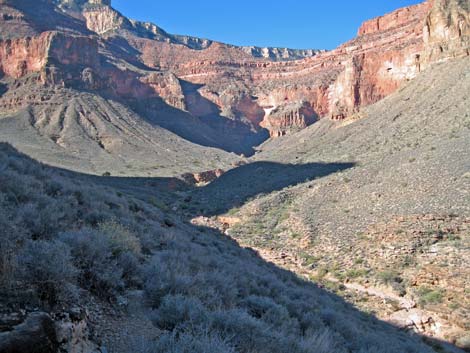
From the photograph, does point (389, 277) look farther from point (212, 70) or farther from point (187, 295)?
point (212, 70)

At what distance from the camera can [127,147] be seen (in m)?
65.5

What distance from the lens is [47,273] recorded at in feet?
13.7

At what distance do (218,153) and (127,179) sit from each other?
37177 mm

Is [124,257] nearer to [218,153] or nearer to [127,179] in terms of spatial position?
[127,179]

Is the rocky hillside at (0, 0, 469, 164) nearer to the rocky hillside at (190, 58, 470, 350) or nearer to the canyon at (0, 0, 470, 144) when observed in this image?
the canyon at (0, 0, 470, 144)

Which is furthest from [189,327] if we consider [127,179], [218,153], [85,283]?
[218,153]

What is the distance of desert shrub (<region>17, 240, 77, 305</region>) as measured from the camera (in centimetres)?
407

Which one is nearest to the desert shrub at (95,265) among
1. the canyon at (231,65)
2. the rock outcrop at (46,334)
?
the rock outcrop at (46,334)

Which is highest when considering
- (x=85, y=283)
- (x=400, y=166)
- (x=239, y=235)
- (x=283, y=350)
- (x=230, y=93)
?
(x=230, y=93)

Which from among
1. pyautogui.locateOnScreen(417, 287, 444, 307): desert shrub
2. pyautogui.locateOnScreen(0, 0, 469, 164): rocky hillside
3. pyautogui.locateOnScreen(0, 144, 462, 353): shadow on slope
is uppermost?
pyautogui.locateOnScreen(0, 0, 469, 164): rocky hillside

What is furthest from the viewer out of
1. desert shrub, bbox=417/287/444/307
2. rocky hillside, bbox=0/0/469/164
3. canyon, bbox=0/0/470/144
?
canyon, bbox=0/0/470/144

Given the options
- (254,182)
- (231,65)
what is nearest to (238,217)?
(254,182)

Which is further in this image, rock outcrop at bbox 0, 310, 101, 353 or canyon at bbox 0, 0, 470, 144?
canyon at bbox 0, 0, 470, 144

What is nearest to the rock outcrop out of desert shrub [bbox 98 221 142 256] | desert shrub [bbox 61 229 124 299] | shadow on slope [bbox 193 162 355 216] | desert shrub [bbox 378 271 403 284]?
desert shrub [bbox 61 229 124 299]
